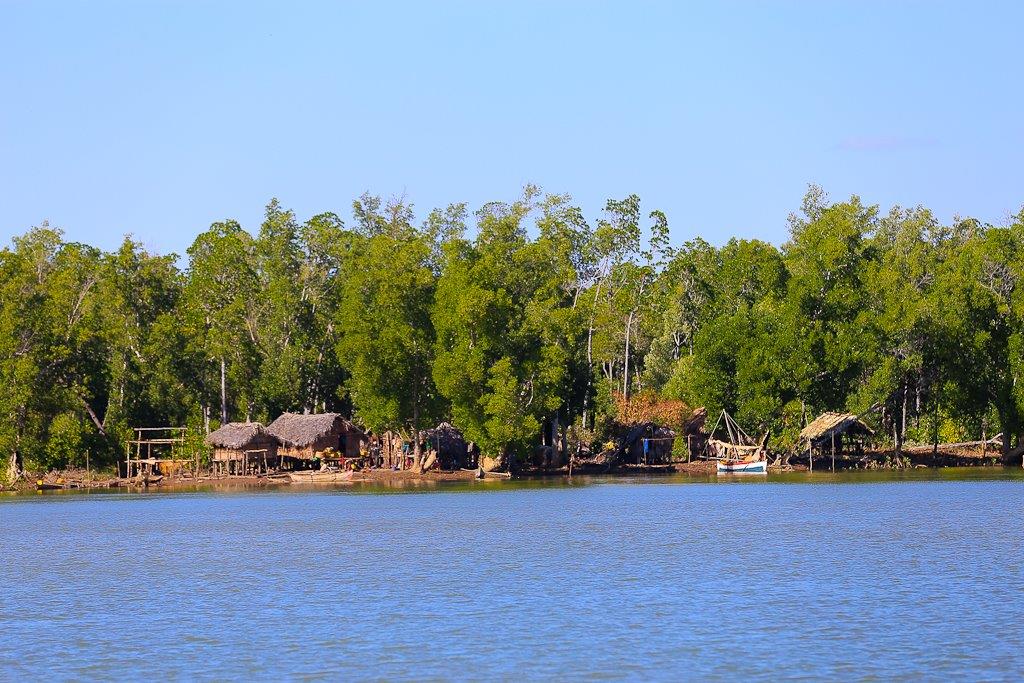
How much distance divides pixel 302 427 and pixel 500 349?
1525cm

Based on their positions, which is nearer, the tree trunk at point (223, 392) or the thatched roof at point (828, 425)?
the thatched roof at point (828, 425)

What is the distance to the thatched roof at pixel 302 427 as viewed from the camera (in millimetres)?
84812

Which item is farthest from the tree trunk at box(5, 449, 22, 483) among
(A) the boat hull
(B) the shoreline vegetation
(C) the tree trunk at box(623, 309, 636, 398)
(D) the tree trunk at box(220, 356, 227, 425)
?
(C) the tree trunk at box(623, 309, 636, 398)

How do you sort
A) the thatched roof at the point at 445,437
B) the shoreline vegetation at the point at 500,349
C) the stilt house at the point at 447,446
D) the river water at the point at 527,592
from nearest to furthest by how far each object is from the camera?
the river water at the point at 527,592
the shoreline vegetation at the point at 500,349
the stilt house at the point at 447,446
the thatched roof at the point at 445,437

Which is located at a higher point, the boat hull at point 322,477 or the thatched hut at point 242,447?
the thatched hut at point 242,447

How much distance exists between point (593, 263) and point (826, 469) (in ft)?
68.2

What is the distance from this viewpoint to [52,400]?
3118 inches

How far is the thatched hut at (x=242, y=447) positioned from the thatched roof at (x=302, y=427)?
2.90ft

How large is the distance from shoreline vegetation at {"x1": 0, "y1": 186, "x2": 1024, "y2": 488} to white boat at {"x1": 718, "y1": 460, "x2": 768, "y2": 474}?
2.98 meters

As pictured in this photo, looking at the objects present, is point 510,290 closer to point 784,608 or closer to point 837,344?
point 837,344

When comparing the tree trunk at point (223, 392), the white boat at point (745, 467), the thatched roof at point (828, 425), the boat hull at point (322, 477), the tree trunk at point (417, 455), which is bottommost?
the boat hull at point (322, 477)

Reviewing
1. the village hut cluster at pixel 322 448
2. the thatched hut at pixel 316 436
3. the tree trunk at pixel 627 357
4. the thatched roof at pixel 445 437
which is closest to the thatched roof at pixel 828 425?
the tree trunk at pixel 627 357

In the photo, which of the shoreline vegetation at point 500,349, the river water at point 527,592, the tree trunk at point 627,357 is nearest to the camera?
the river water at point 527,592

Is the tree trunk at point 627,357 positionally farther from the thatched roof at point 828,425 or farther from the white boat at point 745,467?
the thatched roof at point 828,425
